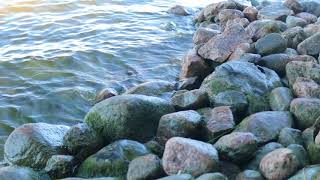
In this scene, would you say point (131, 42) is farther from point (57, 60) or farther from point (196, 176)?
point (196, 176)

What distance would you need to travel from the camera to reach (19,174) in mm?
5852

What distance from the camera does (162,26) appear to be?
13734mm

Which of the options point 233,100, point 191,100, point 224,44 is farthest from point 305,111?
point 224,44

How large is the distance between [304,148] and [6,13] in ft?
35.2

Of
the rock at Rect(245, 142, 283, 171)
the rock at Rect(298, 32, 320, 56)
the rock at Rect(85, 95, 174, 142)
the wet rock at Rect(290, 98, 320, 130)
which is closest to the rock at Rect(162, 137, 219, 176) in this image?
the rock at Rect(245, 142, 283, 171)

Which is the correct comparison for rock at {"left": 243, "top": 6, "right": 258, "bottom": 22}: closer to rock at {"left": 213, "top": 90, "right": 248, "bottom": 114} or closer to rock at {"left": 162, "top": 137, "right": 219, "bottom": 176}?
rock at {"left": 213, "top": 90, "right": 248, "bottom": 114}

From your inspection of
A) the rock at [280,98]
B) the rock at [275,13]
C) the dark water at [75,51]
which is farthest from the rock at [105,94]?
the rock at [275,13]

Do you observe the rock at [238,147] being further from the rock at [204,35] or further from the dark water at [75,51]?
the rock at [204,35]

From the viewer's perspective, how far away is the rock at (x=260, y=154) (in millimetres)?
5609

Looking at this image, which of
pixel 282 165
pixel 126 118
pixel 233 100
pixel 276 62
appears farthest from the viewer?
pixel 276 62

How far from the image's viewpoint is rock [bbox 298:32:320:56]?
28.4ft

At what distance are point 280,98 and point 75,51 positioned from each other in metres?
5.58

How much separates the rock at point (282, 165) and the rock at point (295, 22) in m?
6.21

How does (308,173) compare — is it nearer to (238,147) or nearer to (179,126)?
(238,147)
